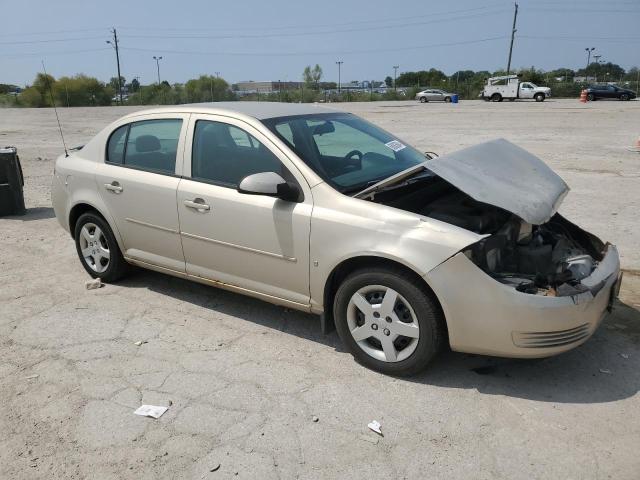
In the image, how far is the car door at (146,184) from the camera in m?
4.42

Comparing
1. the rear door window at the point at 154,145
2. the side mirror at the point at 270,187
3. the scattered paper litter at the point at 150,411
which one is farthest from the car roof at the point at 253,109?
the scattered paper litter at the point at 150,411

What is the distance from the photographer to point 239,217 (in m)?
3.96

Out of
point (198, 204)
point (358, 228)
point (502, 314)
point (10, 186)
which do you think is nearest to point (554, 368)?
point (502, 314)

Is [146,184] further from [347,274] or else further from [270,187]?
[347,274]

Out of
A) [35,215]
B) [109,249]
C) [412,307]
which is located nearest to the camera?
[412,307]

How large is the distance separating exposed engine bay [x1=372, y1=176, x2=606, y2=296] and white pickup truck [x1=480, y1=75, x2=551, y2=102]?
4768cm

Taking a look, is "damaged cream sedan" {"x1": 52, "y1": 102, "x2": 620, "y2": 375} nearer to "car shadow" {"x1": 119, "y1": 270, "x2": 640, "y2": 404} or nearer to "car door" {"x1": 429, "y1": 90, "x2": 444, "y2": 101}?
"car shadow" {"x1": 119, "y1": 270, "x2": 640, "y2": 404}

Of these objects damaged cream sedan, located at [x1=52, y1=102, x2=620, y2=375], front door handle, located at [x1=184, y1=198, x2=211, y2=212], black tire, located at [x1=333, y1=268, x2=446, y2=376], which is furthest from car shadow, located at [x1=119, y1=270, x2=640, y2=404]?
front door handle, located at [x1=184, y1=198, x2=211, y2=212]

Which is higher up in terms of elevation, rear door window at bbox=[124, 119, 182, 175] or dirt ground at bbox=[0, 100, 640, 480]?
rear door window at bbox=[124, 119, 182, 175]

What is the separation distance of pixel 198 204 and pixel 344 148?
1235mm

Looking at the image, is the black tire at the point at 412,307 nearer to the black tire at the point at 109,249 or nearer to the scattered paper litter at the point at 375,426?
the scattered paper litter at the point at 375,426

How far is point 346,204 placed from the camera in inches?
140

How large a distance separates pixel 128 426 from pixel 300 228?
1584 millimetres

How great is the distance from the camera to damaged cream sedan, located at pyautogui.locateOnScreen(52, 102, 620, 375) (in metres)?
3.21
